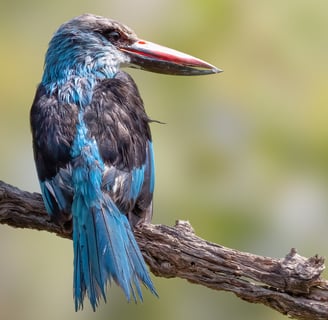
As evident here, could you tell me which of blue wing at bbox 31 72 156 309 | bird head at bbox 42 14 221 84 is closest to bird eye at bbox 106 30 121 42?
bird head at bbox 42 14 221 84

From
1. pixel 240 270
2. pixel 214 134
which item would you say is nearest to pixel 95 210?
pixel 240 270

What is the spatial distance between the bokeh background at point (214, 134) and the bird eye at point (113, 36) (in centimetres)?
139

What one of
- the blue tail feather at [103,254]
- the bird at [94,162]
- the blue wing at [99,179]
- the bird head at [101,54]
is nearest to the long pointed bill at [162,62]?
the bird head at [101,54]

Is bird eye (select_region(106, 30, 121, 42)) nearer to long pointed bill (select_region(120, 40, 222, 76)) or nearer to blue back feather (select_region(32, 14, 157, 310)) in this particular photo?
long pointed bill (select_region(120, 40, 222, 76))

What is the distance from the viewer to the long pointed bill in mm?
5234

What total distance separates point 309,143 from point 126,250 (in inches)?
147

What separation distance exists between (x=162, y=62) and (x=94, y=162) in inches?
43.7

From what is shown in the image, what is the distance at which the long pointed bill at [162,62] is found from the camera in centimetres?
523

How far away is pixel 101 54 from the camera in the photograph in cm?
510

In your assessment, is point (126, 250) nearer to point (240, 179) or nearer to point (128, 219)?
point (128, 219)

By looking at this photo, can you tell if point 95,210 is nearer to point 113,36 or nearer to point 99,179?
point 99,179

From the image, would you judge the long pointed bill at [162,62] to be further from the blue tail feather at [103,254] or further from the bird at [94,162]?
the blue tail feather at [103,254]

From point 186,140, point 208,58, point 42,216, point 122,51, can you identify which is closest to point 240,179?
point 186,140

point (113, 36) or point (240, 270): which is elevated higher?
point (113, 36)
